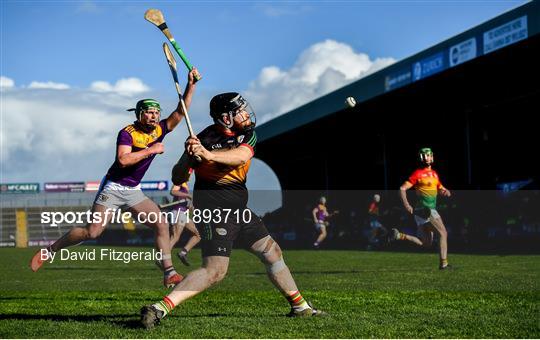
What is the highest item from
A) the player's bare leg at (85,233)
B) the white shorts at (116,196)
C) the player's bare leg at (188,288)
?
the white shorts at (116,196)

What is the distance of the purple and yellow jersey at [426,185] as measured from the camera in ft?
50.1

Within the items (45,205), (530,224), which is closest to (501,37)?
(530,224)

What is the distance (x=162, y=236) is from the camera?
412 inches

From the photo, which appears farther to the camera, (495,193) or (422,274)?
(495,193)

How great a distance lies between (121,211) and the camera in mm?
10805

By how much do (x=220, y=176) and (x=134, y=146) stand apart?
2893mm

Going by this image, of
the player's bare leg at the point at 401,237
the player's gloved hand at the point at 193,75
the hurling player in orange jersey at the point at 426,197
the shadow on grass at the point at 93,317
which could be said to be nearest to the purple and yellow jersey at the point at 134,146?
the player's gloved hand at the point at 193,75

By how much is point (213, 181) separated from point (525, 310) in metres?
3.40

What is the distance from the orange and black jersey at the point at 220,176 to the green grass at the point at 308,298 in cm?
112

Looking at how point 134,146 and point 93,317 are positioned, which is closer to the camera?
point 93,317

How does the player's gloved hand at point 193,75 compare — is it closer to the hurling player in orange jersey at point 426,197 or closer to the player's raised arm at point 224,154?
the player's raised arm at point 224,154

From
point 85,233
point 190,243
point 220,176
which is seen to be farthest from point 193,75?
point 190,243

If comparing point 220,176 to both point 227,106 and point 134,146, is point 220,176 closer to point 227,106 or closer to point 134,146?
point 227,106

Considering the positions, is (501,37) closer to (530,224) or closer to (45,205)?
(530,224)
